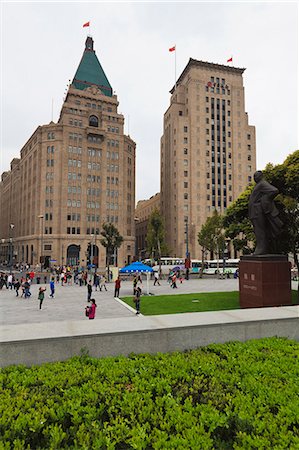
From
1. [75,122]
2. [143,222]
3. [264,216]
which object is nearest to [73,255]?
[75,122]

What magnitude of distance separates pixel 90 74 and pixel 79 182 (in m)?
35.7

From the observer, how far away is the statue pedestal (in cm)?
1505

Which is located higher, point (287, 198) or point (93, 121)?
point (93, 121)

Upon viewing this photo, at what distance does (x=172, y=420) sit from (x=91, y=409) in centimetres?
115

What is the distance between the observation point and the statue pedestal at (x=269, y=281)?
593 inches

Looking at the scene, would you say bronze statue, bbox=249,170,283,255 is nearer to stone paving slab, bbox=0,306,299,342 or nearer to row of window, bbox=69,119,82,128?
stone paving slab, bbox=0,306,299,342

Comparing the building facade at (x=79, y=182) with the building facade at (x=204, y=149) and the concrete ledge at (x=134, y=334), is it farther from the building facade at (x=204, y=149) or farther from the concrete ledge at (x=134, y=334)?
the concrete ledge at (x=134, y=334)

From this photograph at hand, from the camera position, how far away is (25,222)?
83750mm

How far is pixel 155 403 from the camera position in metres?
4.39

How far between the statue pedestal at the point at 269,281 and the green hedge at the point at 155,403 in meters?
9.42

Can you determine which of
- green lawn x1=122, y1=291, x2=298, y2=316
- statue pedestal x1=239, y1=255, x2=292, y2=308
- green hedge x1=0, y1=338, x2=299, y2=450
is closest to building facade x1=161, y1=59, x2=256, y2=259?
green lawn x1=122, y1=291, x2=298, y2=316

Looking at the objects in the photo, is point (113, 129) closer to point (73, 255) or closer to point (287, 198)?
point (73, 255)

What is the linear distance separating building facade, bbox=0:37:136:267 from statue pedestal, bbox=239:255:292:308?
54414 millimetres

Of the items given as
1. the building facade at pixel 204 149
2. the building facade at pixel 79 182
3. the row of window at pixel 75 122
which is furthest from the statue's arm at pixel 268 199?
the row of window at pixel 75 122
